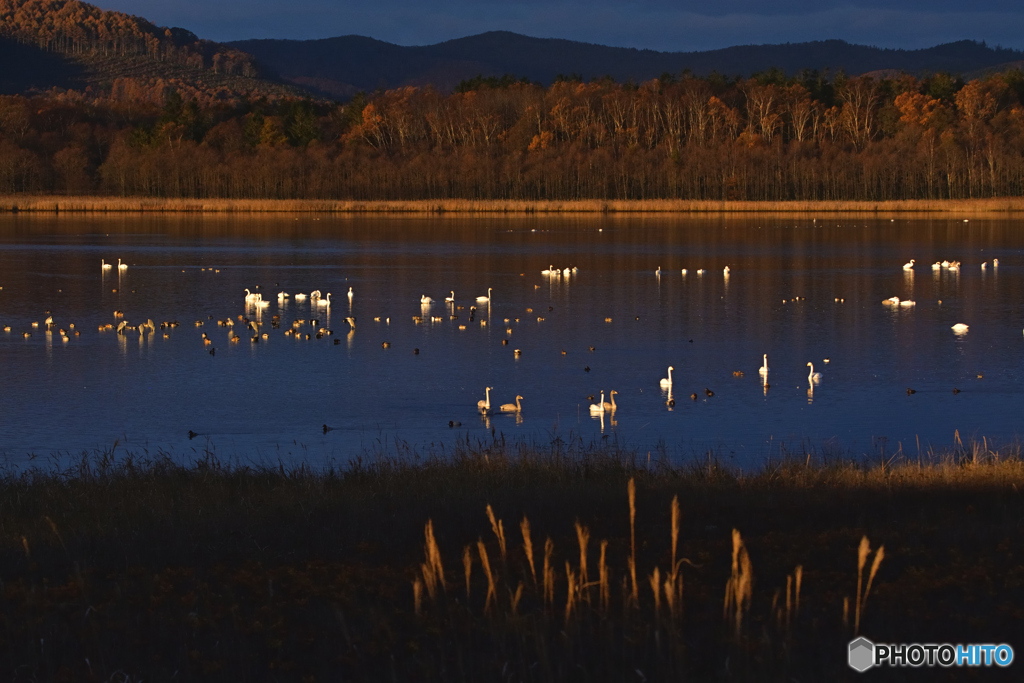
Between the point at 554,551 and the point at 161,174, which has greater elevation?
the point at 161,174

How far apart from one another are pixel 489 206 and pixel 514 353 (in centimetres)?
6815

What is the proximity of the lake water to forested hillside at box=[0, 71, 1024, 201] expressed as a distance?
165 feet

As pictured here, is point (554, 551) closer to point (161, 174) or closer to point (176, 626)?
point (176, 626)

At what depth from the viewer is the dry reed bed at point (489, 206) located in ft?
284

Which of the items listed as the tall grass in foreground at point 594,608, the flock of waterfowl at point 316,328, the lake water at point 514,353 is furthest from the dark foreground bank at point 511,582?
the flock of waterfowl at point 316,328

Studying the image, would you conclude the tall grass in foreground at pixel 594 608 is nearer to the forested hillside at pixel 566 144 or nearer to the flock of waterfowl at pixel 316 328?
the flock of waterfowl at pixel 316 328

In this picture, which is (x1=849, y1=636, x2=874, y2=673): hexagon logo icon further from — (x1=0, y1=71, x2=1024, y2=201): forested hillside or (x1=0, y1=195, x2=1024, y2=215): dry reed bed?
(x1=0, y1=71, x2=1024, y2=201): forested hillside

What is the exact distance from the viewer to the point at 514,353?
23406 millimetres

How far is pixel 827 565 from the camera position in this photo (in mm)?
7102

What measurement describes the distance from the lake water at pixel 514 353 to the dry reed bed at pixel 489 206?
38.3 metres

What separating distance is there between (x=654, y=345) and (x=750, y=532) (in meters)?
16.7

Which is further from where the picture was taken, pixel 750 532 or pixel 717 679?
pixel 750 532

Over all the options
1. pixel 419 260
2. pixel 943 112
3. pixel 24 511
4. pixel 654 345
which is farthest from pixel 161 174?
pixel 24 511

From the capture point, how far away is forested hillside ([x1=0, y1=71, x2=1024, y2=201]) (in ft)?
324
